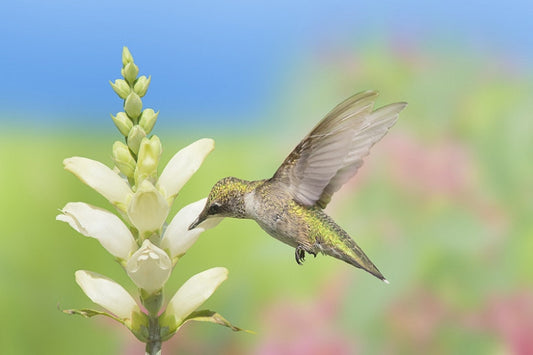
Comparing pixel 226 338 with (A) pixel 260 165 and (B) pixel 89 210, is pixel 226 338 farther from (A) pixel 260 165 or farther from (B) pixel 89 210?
(B) pixel 89 210

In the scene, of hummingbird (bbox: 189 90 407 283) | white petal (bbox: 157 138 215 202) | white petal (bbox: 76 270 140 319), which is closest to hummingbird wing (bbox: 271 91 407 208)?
hummingbird (bbox: 189 90 407 283)

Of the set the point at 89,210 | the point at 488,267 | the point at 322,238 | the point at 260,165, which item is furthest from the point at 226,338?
the point at 89,210

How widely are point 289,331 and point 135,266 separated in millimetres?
925

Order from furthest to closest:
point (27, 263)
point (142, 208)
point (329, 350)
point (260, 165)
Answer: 1. point (260, 165)
2. point (27, 263)
3. point (329, 350)
4. point (142, 208)

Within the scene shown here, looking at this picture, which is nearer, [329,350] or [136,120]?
[136,120]

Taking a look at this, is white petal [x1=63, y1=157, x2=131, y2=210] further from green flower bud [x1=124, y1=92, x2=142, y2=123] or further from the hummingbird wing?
the hummingbird wing

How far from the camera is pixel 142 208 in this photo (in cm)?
61

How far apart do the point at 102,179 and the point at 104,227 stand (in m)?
0.05

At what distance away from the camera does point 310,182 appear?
750 millimetres

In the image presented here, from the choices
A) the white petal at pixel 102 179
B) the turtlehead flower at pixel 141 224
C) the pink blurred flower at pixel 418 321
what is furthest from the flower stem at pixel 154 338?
the pink blurred flower at pixel 418 321

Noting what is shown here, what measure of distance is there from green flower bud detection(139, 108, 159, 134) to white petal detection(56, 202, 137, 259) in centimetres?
9

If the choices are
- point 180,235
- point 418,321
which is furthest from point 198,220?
point 418,321

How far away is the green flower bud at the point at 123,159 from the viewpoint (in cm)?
63

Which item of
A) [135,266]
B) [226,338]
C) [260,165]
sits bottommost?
[226,338]
